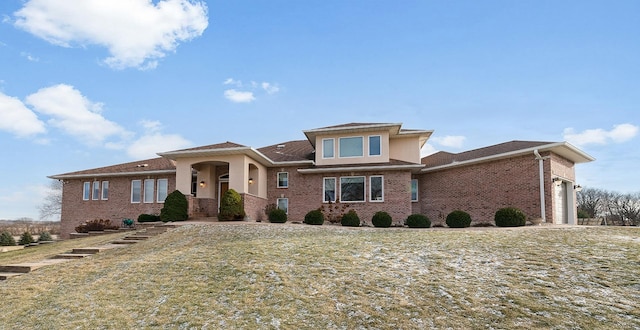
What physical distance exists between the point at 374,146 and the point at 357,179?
186 centimetres

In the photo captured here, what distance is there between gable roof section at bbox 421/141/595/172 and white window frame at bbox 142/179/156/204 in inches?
581

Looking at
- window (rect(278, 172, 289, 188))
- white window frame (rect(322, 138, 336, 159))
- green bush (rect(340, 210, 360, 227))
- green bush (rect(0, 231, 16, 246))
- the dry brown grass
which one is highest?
white window frame (rect(322, 138, 336, 159))

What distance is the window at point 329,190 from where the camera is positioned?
20.6 m

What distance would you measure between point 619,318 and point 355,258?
16.4ft

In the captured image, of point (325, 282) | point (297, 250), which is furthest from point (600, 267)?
point (297, 250)

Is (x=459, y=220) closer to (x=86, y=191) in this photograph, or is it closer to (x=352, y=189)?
(x=352, y=189)

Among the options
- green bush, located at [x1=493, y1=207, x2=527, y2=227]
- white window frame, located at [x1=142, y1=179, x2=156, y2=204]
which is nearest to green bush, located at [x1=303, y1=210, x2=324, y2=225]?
green bush, located at [x1=493, y1=207, x2=527, y2=227]

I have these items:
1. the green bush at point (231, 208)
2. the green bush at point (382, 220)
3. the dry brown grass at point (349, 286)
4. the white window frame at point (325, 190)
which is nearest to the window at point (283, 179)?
the white window frame at point (325, 190)

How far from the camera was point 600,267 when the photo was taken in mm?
8117

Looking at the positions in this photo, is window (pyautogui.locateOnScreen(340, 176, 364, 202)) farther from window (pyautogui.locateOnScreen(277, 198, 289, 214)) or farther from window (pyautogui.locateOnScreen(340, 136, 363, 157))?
window (pyautogui.locateOnScreen(277, 198, 289, 214))

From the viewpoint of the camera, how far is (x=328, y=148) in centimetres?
2117

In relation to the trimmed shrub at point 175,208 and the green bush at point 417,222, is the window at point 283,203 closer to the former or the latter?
the trimmed shrub at point 175,208

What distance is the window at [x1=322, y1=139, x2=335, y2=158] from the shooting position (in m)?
21.1

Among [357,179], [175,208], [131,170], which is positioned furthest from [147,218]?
[357,179]
